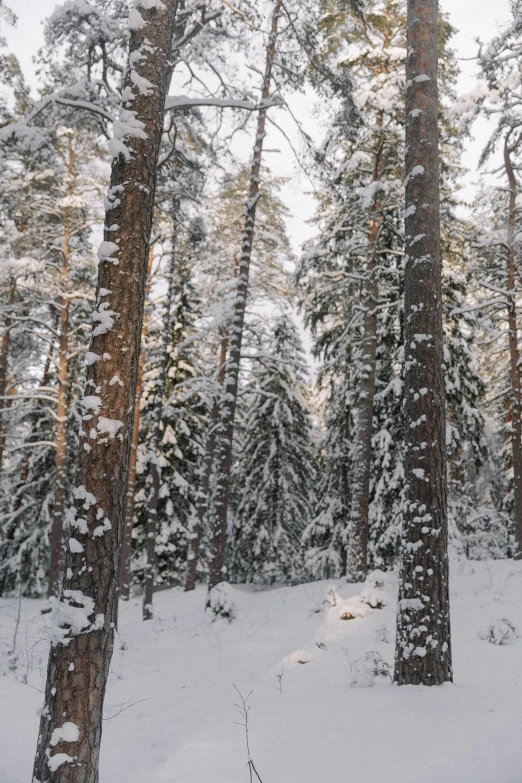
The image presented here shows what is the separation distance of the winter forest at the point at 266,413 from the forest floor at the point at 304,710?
0.12ft

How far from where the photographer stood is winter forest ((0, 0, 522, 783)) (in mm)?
3561

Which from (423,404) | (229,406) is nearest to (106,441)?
(423,404)

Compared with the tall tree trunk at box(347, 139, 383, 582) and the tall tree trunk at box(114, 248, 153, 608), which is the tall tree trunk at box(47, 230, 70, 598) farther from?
the tall tree trunk at box(347, 139, 383, 582)

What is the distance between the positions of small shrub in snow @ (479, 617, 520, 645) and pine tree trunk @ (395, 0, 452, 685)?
2017mm

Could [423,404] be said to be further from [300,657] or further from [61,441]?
[61,441]

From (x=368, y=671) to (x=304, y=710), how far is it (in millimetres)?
1160

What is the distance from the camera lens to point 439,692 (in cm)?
461

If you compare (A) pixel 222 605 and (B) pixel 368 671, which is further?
(A) pixel 222 605

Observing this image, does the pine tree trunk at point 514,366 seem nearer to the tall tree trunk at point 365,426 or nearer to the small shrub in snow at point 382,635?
the tall tree trunk at point 365,426

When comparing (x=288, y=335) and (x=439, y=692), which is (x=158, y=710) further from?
(x=288, y=335)

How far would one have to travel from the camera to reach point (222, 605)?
1103cm

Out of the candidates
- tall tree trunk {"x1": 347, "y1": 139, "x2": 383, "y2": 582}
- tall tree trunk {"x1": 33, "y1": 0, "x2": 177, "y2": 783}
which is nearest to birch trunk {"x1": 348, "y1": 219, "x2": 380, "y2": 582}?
tall tree trunk {"x1": 347, "y1": 139, "x2": 383, "y2": 582}

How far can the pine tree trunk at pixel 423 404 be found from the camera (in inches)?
193

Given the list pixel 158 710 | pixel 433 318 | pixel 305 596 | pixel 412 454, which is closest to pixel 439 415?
pixel 412 454
